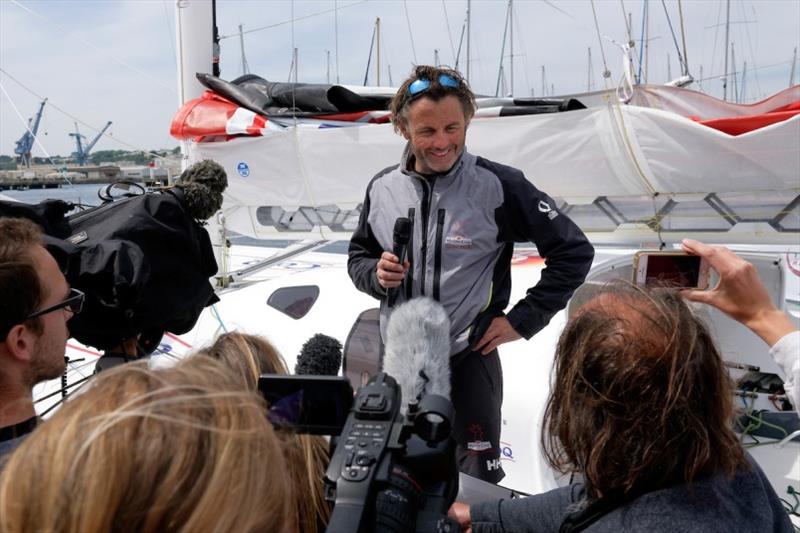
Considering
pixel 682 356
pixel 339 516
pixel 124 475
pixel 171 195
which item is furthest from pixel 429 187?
pixel 124 475

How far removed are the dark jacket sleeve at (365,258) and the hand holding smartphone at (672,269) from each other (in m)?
0.84

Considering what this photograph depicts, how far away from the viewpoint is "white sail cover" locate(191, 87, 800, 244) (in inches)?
115

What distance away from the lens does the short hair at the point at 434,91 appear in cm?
204

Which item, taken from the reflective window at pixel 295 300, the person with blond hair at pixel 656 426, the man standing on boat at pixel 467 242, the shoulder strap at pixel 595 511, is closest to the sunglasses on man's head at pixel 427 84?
the man standing on boat at pixel 467 242

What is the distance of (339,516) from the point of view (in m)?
0.85

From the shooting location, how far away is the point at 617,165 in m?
3.22

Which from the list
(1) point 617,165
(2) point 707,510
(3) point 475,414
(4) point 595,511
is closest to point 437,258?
(3) point 475,414

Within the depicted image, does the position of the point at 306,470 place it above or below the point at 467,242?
below

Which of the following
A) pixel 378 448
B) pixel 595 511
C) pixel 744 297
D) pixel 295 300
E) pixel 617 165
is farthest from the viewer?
pixel 295 300

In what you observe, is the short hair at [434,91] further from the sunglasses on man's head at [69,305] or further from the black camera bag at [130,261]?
the sunglasses on man's head at [69,305]

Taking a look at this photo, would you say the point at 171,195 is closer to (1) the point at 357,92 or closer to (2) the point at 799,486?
(1) the point at 357,92

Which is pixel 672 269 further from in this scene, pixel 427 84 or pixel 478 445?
pixel 427 84

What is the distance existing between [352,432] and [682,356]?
0.56m

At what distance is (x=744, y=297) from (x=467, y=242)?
88cm
